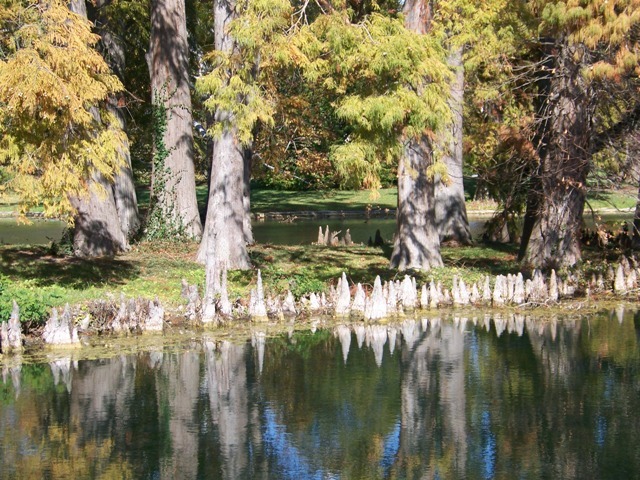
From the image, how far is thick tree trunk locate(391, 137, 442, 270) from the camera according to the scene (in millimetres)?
25203

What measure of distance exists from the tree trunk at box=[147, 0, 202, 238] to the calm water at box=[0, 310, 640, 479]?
10475 mm

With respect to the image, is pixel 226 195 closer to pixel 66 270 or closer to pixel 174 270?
pixel 174 270

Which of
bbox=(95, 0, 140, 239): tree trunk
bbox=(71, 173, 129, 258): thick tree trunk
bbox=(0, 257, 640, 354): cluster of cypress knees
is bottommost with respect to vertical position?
bbox=(0, 257, 640, 354): cluster of cypress knees

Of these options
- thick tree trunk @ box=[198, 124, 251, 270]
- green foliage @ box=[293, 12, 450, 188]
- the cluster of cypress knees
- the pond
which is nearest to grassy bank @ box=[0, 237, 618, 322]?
the cluster of cypress knees

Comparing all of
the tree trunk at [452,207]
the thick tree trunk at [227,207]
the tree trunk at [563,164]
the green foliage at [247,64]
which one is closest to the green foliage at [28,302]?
the green foliage at [247,64]

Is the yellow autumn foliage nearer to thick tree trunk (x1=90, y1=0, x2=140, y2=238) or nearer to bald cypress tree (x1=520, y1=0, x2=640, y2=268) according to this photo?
thick tree trunk (x1=90, y1=0, x2=140, y2=238)

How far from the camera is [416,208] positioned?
84.1 feet

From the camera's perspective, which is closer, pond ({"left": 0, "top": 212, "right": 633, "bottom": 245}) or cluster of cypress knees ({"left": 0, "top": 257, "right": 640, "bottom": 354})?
cluster of cypress knees ({"left": 0, "top": 257, "right": 640, "bottom": 354})

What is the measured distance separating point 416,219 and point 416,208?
314 millimetres

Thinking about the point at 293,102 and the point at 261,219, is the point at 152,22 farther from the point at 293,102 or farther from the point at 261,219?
the point at 261,219

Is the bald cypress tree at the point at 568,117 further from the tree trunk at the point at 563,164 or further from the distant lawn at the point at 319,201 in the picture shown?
the distant lawn at the point at 319,201

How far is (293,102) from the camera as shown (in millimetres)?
28281

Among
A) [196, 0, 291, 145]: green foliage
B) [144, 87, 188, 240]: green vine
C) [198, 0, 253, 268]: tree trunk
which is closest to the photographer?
[196, 0, 291, 145]: green foliage

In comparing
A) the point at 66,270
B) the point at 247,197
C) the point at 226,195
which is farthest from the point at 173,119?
the point at 66,270
